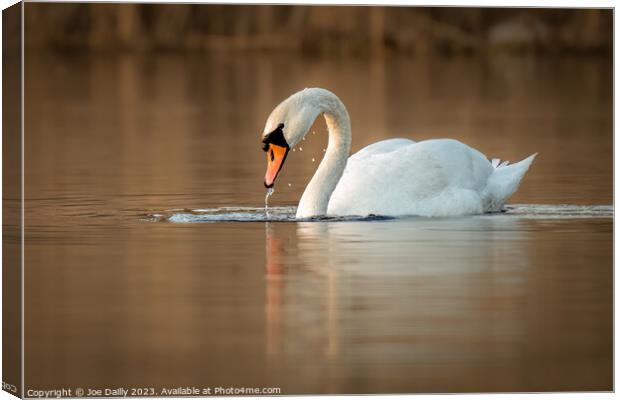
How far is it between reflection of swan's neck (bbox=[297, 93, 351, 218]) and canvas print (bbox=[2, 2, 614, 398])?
17 millimetres

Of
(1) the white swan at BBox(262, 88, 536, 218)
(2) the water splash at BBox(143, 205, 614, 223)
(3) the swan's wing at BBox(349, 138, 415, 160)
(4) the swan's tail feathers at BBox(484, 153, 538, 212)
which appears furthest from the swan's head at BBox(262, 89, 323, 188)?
(4) the swan's tail feathers at BBox(484, 153, 538, 212)

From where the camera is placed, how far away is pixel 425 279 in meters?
11.2

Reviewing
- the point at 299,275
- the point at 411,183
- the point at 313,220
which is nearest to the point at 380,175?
the point at 411,183

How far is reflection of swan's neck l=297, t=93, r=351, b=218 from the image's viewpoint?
14.2 metres

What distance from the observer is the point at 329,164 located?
14.7 metres

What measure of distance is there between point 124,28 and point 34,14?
3778 millimetres

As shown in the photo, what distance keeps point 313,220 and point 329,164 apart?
0.82 metres

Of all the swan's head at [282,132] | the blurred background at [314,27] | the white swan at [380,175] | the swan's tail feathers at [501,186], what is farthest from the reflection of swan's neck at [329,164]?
the blurred background at [314,27]

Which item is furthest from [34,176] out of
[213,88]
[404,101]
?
[213,88]

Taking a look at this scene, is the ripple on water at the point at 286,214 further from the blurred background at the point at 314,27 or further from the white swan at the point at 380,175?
the blurred background at the point at 314,27

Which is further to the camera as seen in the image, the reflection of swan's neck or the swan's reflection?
the reflection of swan's neck

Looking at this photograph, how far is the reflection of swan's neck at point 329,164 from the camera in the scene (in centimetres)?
1420

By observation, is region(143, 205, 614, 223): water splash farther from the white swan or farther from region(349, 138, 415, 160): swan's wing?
region(349, 138, 415, 160): swan's wing

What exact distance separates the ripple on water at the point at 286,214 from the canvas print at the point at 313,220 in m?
0.04
